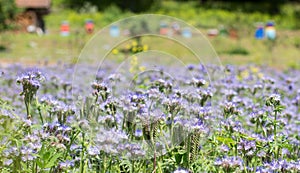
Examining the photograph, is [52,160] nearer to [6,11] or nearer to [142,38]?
[6,11]

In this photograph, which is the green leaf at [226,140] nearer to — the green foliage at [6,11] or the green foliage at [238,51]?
the green foliage at [238,51]

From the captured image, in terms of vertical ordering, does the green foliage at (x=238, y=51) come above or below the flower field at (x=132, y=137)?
above

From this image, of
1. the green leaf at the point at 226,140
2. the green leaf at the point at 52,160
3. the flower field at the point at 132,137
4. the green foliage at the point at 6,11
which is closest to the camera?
the green leaf at the point at 52,160

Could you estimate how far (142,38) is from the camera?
1798cm

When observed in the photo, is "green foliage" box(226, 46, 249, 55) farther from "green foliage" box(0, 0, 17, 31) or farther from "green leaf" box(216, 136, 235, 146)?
"green leaf" box(216, 136, 235, 146)

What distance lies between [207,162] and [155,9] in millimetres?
26610

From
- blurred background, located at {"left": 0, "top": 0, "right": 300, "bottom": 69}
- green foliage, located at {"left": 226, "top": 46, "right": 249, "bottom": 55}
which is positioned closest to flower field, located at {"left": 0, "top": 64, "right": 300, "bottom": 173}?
blurred background, located at {"left": 0, "top": 0, "right": 300, "bottom": 69}

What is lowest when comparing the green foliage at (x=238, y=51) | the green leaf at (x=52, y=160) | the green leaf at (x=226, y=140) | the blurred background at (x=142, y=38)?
the green leaf at (x=52, y=160)

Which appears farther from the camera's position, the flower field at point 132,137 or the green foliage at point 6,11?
the green foliage at point 6,11

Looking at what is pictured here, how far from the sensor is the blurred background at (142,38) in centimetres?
1468

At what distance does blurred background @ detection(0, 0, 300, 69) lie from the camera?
48.2 feet

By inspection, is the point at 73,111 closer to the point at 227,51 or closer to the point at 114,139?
the point at 114,139

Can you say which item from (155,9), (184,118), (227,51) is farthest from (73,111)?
(155,9)

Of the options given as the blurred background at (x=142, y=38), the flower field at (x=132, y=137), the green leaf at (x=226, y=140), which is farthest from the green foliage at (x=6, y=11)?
the green leaf at (x=226, y=140)
